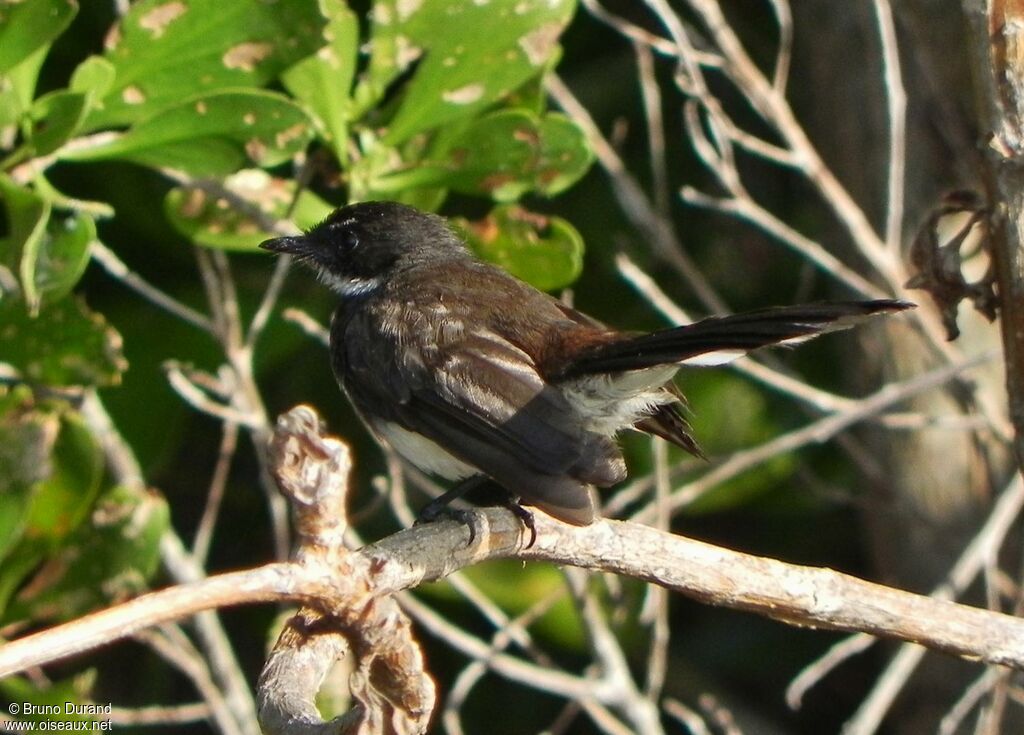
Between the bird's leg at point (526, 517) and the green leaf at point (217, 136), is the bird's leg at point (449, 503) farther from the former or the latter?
the green leaf at point (217, 136)

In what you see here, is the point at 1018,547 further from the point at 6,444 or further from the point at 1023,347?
the point at 6,444

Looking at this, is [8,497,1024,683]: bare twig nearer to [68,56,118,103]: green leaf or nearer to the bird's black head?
[68,56,118,103]: green leaf

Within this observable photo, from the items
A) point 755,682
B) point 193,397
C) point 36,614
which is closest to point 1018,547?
point 755,682

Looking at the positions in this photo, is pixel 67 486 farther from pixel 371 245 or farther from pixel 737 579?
pixel 737 579

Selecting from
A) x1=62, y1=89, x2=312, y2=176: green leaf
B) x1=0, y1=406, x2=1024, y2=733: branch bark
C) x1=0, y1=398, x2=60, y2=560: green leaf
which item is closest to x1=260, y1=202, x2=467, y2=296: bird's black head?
x1=62, y1=89, x2=312, y2=176: green leaf

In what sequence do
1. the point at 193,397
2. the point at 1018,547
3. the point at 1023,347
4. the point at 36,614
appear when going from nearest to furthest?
the point at 1023,347 < the point at 36,614 < the point at 193,397 < the point at 1018,547

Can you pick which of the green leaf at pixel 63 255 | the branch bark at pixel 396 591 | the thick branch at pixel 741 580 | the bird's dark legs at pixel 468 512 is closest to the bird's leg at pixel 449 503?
the bird's dark legs at pixel 468 512
